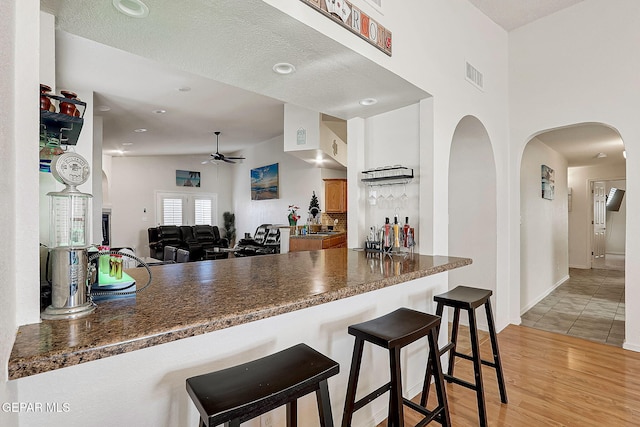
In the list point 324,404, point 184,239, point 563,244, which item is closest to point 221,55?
point 324,404

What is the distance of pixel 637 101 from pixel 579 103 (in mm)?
445

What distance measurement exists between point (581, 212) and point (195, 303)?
8994mm

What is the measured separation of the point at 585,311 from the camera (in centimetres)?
421

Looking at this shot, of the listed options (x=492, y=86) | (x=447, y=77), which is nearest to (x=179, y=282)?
(x=447, y=77)

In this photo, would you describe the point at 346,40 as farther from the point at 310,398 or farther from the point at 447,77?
the point at 310,398

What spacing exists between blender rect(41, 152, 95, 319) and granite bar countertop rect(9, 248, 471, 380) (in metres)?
0.06

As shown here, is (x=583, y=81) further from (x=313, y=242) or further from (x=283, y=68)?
(x=313, y=242)

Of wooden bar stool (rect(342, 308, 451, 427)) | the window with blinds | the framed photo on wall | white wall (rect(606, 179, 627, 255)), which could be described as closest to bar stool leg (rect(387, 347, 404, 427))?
wooden bar stool (rect(342, 308, 451, 427))

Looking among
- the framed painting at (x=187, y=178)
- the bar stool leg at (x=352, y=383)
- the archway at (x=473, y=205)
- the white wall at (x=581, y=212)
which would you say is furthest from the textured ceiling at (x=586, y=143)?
the framed painting at (x=187, y=178)

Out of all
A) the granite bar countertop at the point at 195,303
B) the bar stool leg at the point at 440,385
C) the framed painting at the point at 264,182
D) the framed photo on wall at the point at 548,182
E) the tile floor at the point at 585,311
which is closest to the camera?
the granite bar countertop at the point at 195,303

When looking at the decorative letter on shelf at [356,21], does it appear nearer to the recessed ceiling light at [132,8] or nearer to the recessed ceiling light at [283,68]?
the recessed ceiling light at [283,68]

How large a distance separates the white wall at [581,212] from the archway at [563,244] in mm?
19

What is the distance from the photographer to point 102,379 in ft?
3.41

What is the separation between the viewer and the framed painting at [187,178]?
10.1 metres
